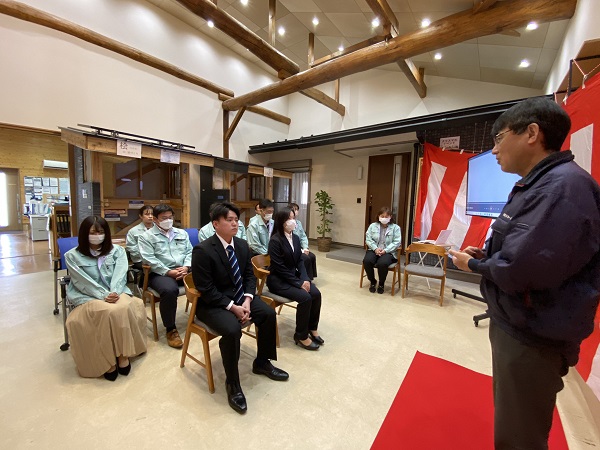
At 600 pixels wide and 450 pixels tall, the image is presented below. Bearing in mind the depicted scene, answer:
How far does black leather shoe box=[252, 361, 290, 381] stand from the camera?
187 centimetres

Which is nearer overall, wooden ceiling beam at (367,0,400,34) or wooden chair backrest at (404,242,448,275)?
wooden ceiling beam at (367,0,400,34)

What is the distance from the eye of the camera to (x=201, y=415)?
5.09ft

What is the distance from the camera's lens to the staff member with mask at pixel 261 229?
362 centimetres

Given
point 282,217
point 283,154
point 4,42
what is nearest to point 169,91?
point 4,42

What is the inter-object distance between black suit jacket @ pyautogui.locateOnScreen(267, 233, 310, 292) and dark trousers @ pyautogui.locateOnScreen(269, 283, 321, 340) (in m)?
0.05

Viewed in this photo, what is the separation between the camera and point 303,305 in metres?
2.24

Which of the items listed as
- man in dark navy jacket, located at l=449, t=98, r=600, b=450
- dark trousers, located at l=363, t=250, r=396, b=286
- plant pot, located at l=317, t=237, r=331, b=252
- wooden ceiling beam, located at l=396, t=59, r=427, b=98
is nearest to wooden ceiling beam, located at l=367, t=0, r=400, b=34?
wooden ceiling beam, located at l=396, t=59, r=427, b=98

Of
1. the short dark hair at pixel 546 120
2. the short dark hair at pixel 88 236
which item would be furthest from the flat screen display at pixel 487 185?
the short dark hair at pixel 88 236

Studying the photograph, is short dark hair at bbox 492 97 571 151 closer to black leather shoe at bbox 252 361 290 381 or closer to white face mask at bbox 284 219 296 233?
white face mask at bbox 284 219 296 233

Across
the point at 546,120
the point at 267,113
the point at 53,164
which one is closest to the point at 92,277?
the point at 546,120

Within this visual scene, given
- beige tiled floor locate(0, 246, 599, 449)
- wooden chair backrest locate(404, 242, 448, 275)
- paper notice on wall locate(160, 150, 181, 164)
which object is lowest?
beige tiled floor locate(0, 246, 599, 449)

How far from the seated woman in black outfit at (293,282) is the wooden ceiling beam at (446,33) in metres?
2.52

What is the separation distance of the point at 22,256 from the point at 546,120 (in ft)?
24.8

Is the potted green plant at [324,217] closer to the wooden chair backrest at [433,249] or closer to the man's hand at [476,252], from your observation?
the wooden chair backrest at [433,249]
